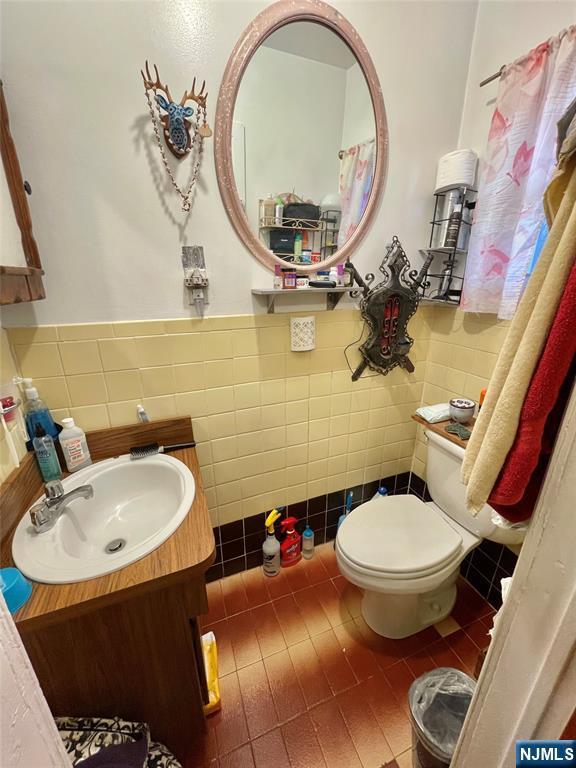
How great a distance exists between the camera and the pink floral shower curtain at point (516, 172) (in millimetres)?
916

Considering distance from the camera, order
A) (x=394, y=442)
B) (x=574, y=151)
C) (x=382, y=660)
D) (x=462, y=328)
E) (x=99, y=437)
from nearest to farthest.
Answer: (x=574, y=151), (x=99, y=437), (x=382, y=660), (x=462, y=328), (x=394, y=442)

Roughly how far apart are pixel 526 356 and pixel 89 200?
1.10 meters

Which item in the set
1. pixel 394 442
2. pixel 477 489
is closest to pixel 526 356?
pixel 477 489

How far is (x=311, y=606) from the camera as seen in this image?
1384 millimetres

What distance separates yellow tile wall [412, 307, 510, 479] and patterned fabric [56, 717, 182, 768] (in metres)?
1.44

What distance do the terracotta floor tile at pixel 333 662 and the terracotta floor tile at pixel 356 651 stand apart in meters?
0.02

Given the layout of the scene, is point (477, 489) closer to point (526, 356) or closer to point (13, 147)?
point (526, 356)

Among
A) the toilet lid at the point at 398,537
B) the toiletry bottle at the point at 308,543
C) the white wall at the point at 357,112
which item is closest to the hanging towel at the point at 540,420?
the toilet lid at the point at 398,537

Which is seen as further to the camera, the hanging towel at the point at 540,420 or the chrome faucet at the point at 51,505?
the chrome faucet at the point at 51,505

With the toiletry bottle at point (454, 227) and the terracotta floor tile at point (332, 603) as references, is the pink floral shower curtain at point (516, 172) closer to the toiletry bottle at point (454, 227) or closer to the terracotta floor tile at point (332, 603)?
the toiletry bottle at point (454, 227)

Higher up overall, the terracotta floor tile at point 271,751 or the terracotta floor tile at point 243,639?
the terracotta floor tile at point 243,639

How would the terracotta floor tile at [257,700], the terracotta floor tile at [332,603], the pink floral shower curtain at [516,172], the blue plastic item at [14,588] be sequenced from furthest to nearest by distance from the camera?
the terracotta floor tile at [332,603], the terracotta floor tile at [257,700], the pink floral shower curtain at [516,172], the blue plastic item at [14,588]

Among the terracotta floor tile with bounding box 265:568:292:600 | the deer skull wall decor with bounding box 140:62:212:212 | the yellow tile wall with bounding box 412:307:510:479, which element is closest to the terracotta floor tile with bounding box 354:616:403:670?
the terracotta floor tile with bounding box 265:568:292:600

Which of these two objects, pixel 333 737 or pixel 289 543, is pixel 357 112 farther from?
pixel 333 737
